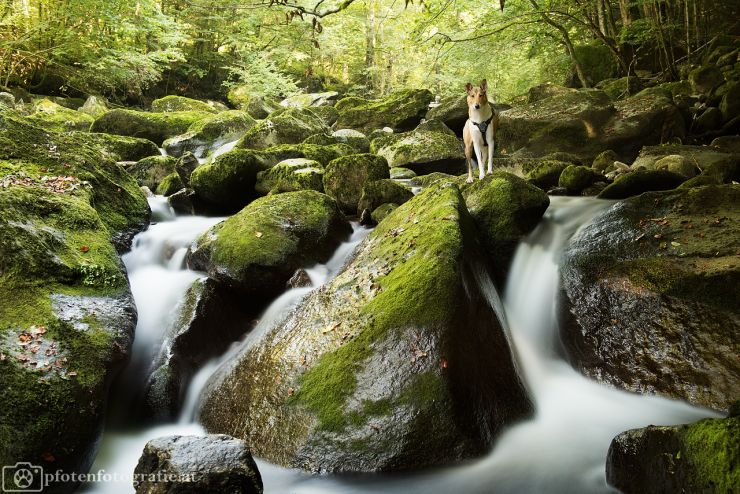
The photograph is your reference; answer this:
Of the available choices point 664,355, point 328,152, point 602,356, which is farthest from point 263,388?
point 328,152

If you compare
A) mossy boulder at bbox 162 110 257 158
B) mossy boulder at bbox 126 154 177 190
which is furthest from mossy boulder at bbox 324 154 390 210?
mossy boulder at bbox 162 110 257 158

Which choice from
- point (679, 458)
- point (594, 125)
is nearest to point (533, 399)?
point (679, 458)

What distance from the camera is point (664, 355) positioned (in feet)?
12.1

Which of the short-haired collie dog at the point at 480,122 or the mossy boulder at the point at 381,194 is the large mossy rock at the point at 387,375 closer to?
the short-haired collie dog at the point at 480,122

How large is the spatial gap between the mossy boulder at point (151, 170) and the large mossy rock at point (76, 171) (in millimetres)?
2614

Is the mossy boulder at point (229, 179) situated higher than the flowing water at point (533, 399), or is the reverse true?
the mossy boulder at point (229, 179)

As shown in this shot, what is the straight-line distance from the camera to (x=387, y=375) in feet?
11.0

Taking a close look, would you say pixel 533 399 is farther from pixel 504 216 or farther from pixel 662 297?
pixel 504 216

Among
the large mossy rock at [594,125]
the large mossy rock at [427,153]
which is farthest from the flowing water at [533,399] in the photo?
the large mossy rock at [427,153]

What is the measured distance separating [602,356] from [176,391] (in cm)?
400

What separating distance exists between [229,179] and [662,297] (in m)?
6.81

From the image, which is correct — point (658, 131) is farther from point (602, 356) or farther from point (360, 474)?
point (360, 474)

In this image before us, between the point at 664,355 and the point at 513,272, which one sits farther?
the point at 513,272

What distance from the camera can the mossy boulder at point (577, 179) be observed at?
7.08m
